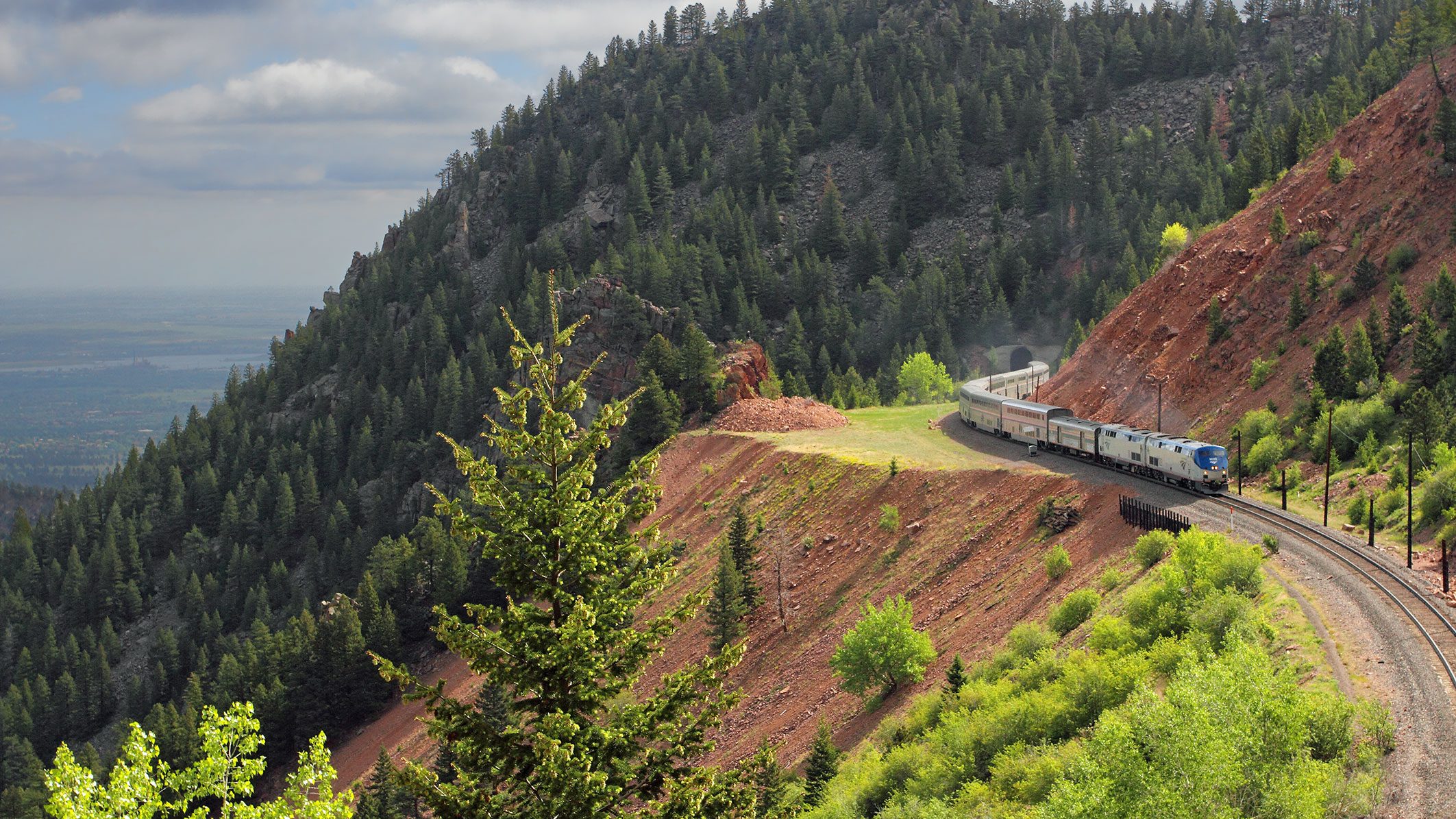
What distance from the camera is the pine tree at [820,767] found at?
37156mm

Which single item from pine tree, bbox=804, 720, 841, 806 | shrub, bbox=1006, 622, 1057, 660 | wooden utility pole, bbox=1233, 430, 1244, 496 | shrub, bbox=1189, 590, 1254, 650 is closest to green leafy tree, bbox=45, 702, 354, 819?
pine tree, bbox=804, 720, 841, 806

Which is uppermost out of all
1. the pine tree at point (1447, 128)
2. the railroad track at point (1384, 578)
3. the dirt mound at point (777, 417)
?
the pine tree at point (1447, 128)

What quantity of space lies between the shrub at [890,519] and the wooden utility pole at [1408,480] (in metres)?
21.4

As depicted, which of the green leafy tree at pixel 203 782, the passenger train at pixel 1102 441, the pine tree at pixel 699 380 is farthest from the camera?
the pine tree at pixel 699 380

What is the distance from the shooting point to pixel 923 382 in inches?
4338

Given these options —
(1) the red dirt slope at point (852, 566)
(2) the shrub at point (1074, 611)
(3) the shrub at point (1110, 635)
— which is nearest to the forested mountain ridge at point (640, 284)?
(1) the red dirt slope at point (852, 566)

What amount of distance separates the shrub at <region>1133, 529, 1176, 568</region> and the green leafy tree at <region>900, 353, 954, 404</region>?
6704 cm

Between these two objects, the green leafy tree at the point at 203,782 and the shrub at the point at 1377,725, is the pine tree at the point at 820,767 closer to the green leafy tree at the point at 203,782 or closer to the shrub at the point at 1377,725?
the shrub at the point at 1377,725

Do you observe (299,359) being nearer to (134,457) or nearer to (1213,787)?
(134,457)

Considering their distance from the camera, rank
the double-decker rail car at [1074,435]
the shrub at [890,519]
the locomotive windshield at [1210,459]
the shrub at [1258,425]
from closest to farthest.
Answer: the locomotive windshield at [1210,459] < the shrub at [1258,425] < the shrub at [890,519] < the double-decker rail car at [1074,435]

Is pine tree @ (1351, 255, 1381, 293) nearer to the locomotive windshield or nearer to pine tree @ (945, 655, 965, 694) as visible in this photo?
the locomotive windshield

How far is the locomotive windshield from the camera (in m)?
50.1

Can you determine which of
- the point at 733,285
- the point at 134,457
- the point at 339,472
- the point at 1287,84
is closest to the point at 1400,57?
the point at 1287,84

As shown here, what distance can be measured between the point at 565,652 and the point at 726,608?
38.4 meters
